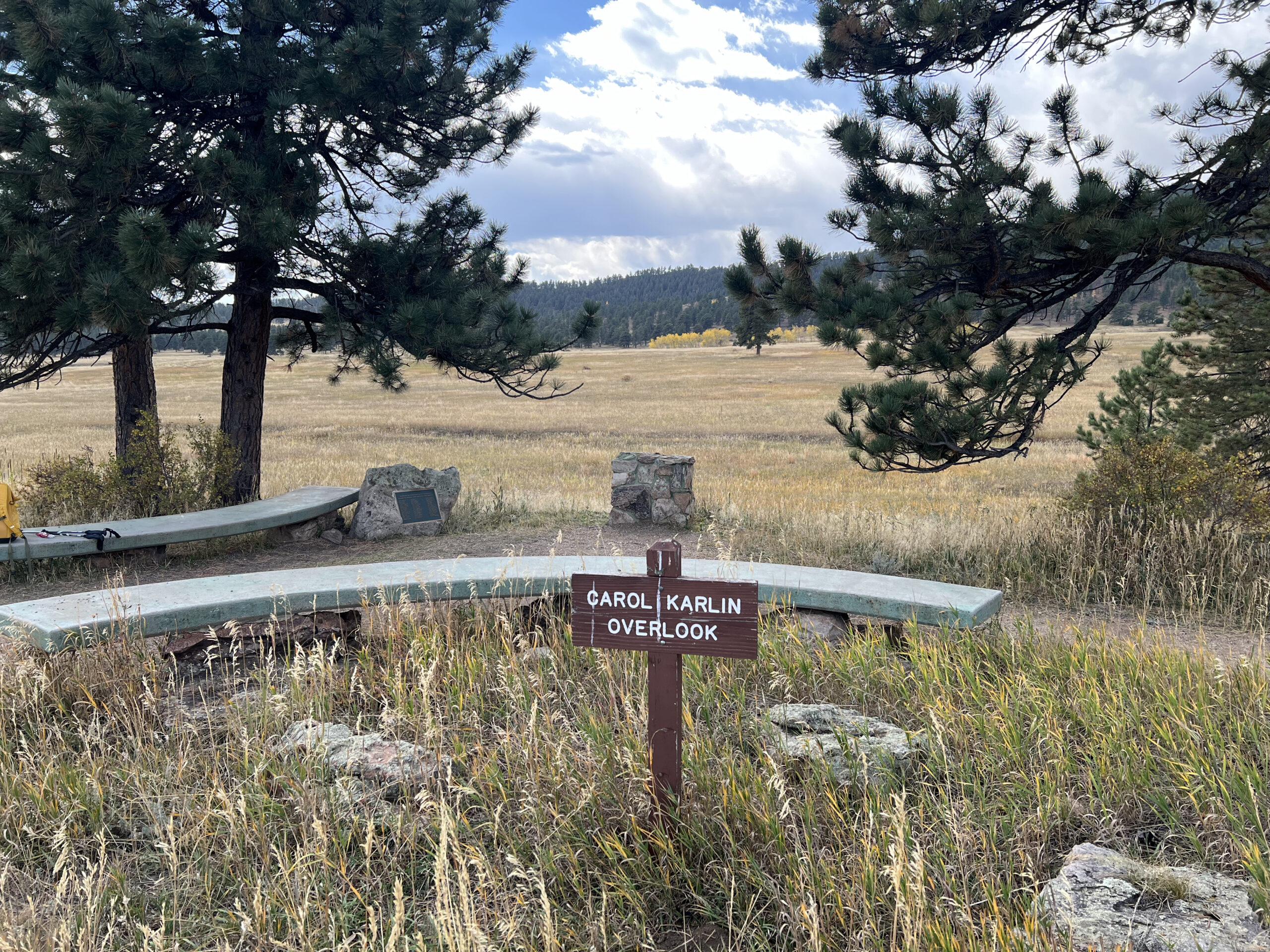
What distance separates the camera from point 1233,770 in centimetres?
285

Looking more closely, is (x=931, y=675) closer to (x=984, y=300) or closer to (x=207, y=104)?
(x=984, y=300)

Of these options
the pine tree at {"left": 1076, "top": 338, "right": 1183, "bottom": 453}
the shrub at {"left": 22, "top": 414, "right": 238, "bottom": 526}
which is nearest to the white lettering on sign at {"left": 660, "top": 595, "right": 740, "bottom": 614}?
the shrub at {"left": 22, "top": 414, "right": 238, "bottom": 526}

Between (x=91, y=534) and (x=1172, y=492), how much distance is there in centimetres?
903

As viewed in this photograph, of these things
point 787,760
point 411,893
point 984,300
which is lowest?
point 411,893

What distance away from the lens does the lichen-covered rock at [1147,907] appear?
7.17 ft

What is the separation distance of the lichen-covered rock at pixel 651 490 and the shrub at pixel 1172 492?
394cm

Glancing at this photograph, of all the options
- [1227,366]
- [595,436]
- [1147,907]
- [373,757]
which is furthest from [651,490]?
[595,436]

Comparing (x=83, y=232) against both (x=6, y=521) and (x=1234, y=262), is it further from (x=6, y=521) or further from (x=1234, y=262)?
(x=1234, y=262)

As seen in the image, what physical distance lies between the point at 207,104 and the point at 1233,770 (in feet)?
32.3

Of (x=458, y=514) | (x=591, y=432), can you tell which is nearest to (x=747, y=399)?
(x=591, y=432)

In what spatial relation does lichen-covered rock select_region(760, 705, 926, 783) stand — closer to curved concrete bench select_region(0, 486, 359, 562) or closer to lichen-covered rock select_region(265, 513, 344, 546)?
curved concrete bench select_region(0, 486, 359, 562)

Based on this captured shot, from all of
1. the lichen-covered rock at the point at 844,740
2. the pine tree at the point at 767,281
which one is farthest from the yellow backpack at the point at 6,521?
the lichen-covered rock at the point at 844,740

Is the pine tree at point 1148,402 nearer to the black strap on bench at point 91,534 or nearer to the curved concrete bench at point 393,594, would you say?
the curved concrete bench at point 393,594

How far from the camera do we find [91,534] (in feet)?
24.9
